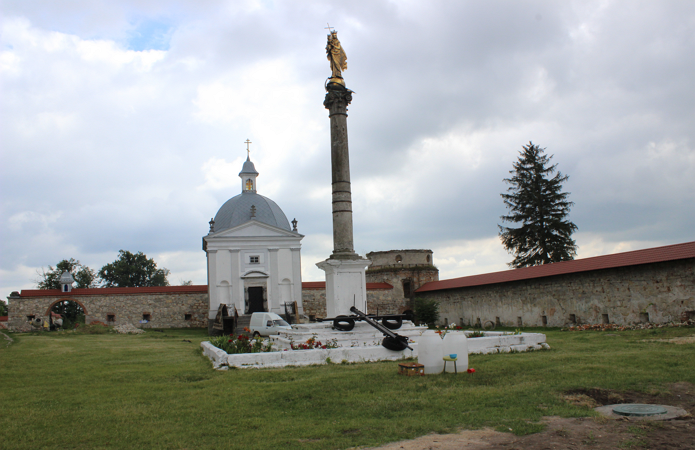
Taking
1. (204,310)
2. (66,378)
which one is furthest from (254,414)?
(204,310)

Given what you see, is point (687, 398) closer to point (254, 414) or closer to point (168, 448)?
point (254, 414)

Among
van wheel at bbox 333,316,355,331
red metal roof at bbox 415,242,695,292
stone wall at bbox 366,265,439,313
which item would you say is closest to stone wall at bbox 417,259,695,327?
red metal roof at bbox 415,242,695,292

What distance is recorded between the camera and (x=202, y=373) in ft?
31.8

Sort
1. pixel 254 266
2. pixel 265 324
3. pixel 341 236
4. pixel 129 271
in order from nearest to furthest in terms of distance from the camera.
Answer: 1. pixel 341 236
2. pixel 265 324
3. pixel 254 266
4. pixel 129 271

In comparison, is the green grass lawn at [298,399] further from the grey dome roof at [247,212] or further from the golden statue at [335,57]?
the grey dome roof at [247,212]

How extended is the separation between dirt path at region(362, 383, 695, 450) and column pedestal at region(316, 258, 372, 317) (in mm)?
9237

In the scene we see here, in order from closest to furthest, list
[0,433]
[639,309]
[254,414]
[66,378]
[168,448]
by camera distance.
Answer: [168,448] → [0,433] → [254,414] → [66,378] → [639,309]

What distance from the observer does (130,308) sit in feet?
102

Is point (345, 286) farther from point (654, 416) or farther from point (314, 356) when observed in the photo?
point (654, 416)

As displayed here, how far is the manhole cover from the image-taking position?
562 centimetres

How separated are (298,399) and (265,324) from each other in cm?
1504

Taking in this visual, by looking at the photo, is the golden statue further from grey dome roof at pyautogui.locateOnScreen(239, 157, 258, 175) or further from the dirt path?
grey dome roof at pyautogui.locateOnScreen(239, 157, 258, 175)

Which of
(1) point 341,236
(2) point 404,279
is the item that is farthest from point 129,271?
(1) point 341,236

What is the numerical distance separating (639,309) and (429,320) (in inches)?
497
